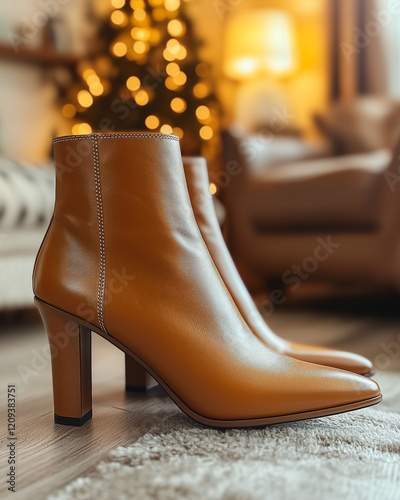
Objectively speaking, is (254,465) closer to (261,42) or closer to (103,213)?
(103,213)

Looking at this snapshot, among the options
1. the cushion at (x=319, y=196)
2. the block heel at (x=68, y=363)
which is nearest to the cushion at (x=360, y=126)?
the cushion at (x=319, y=196)

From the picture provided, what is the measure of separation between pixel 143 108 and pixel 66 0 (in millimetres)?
800

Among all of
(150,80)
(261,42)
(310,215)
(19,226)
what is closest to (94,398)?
(19,226)

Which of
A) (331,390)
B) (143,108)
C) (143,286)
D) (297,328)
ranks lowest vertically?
(297,328)

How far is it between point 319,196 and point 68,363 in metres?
1.20

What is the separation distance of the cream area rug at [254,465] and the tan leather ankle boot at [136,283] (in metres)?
0.06

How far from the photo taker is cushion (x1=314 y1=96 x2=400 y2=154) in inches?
92.3

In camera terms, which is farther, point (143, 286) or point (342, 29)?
point (342, 29)

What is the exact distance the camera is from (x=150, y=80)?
298 centimetres

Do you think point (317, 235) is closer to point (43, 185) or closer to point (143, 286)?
point (43, 185)

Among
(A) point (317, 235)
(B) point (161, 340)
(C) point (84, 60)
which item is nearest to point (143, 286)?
(B) point (161, 340)

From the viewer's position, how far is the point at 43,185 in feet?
5.09

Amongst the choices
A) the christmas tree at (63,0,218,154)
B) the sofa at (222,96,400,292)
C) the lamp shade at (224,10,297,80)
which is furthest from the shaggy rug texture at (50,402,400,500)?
the lamp shade at (224,10,297,80)

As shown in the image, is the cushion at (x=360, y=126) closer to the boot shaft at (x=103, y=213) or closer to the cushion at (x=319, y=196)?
the cushion at (x=319, y=196)
